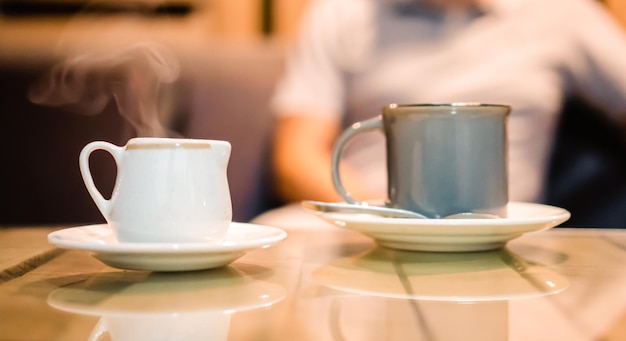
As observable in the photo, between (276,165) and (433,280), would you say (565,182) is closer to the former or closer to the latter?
(276,165)

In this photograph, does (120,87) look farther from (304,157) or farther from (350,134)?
(350,134)

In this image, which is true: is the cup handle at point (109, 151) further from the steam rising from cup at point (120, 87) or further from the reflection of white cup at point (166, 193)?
the steam rising from cup at point (120, 87)

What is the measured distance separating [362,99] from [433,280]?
856 millimetres

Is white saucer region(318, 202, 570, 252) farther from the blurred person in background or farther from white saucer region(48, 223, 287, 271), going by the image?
the blurred person in background

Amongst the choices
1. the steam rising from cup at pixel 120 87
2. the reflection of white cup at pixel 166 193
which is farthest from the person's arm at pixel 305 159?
the reflection of white cup at pixel 166 193

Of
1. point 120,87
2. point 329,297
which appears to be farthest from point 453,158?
point 120,87

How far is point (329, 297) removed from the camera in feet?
1.42

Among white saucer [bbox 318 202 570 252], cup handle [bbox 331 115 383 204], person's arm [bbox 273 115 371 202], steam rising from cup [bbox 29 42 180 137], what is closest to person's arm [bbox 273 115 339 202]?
person's arm [bbox 273 115 371 202]

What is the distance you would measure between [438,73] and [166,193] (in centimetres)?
90

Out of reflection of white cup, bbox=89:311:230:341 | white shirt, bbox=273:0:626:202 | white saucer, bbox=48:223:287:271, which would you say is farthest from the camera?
white shirt, bbox=273:0:626:202

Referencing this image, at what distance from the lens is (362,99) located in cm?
131

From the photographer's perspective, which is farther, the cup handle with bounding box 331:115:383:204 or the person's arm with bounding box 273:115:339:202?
the person's arm with bounding box 273:115:339:202

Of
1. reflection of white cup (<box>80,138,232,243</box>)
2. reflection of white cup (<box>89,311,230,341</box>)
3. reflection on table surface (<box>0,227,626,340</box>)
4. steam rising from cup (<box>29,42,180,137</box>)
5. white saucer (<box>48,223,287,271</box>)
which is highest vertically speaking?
steam rising from cup (<box>29,42,180,137</box>)

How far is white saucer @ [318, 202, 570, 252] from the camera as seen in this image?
1.72ft
